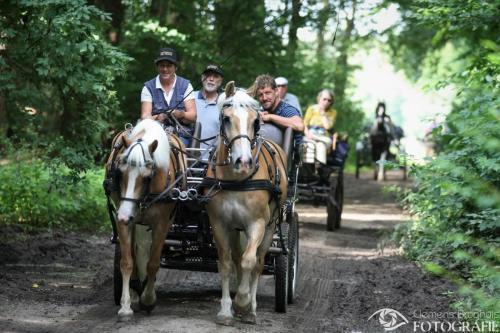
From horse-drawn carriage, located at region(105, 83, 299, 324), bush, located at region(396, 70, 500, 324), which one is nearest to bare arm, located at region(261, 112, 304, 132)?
horse-drawn carriage, located at region(105, 83, 299, 324)

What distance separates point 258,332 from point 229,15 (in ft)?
42.6

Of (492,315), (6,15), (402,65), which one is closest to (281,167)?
(492,315)

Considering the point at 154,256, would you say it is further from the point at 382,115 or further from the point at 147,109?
the point at 382,115

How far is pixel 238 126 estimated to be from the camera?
741cm

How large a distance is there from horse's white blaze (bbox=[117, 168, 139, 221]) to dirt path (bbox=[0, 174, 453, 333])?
3.02 ft

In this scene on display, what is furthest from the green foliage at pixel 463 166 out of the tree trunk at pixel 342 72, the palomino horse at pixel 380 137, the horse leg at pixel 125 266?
the tree trunk at pixel 342 72

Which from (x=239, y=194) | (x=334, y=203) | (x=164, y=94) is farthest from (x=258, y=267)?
(x=334, y=203)

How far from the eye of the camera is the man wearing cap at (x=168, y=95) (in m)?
8.98

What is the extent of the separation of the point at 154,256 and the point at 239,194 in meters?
1.03

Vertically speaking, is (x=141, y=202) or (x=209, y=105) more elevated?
(x=209, y=105)

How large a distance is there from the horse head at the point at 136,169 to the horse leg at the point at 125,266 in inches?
8.6

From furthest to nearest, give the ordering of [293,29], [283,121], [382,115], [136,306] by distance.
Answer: [382,115] < [293,29] < [283,121] < [136,306]

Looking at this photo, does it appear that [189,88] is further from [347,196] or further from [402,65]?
[402,65]

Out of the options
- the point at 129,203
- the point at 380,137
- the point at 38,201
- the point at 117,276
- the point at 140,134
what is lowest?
the point at 117,276
